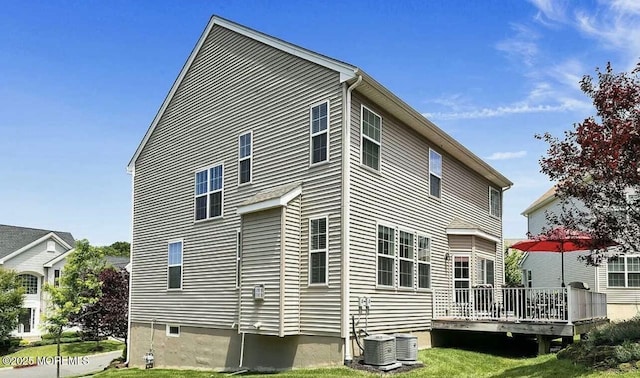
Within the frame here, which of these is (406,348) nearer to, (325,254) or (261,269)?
(325,254)

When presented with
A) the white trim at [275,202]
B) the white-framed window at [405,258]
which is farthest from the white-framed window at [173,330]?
the white-framed window at [405,258]

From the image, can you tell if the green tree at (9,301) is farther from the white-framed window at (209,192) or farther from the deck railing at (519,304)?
the deck railing at (519,304)

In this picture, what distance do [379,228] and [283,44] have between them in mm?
5449

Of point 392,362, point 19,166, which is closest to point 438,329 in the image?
point 392,362

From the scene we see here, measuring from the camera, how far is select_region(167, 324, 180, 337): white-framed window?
60.0 feet

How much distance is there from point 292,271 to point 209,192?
17.4ft

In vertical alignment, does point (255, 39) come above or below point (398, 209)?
above

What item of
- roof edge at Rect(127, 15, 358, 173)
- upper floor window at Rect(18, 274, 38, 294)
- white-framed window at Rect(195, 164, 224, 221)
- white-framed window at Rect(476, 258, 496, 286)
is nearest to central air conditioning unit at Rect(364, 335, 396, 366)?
roof edge at Rect(127, 15, 358, 173)

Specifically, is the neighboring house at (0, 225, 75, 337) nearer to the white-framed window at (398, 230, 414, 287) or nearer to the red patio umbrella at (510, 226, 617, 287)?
the white-framed window at (398, 230, 414, 287)

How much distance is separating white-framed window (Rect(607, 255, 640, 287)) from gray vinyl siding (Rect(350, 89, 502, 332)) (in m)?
10.3

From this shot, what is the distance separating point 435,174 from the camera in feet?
58.0

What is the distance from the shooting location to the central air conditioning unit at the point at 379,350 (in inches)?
479

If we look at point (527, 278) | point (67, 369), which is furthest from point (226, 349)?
point (527, 278)

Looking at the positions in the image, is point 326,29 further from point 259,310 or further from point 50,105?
point 50,105
